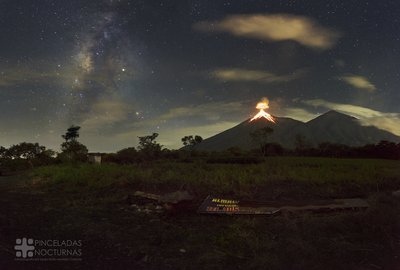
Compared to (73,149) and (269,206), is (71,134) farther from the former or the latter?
(269,206)

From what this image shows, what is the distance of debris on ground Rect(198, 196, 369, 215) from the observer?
12.5 metres

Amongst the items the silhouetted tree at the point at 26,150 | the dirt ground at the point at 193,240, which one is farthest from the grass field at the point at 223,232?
the silhouetted tree at the point at 26,150

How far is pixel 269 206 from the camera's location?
13.3m

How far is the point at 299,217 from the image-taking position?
11.9 metres

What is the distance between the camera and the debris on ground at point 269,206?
12.5 meters

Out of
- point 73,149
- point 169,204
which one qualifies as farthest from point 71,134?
point 169,204

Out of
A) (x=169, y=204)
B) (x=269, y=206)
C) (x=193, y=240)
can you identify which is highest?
(x=169, y=204)
